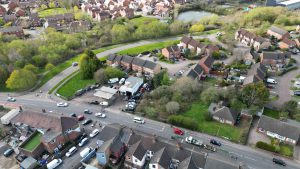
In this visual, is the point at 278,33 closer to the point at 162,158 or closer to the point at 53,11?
the point at 162,158

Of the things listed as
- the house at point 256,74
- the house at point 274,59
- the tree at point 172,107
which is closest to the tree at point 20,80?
the tree at point 172,107

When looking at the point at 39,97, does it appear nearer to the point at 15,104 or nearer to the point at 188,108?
the point at 15,104

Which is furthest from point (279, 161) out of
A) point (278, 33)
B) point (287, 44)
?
point (278, 33)

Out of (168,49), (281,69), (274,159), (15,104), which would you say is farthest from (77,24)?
(274,159)

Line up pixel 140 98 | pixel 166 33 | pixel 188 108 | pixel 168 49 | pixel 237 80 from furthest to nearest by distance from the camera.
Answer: pixel 166 33 → pixel 168 49 → pixel 237 80 → pixel 140 98 → pixel 188 108

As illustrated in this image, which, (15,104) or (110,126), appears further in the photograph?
(15,104)

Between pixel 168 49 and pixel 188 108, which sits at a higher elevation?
pixel 168 49

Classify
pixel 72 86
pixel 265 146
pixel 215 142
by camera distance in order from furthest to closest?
pixel 72 86
pixel 215 142
pixel 265 146

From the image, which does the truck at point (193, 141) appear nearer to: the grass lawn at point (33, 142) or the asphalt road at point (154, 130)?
the asphalt road at point (154, 130)
